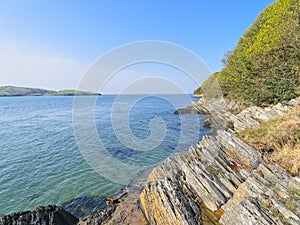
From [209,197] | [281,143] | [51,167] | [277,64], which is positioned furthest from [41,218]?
[277,64]

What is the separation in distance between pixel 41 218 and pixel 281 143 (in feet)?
51.4

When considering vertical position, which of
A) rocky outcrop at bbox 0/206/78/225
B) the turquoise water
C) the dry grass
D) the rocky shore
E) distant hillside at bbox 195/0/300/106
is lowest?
the turquoise water

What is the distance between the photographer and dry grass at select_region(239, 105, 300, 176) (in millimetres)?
10922

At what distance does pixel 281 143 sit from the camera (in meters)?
13.0

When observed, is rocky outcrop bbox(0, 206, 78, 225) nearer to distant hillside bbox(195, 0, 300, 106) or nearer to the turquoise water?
the turquoise water

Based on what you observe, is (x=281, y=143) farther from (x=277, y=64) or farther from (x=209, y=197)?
(x=277, y=64)

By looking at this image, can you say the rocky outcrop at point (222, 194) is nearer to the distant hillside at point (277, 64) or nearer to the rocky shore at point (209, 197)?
the rocky shore at point (209, 197)

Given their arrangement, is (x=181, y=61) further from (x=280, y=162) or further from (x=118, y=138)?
(x=118, y=138)

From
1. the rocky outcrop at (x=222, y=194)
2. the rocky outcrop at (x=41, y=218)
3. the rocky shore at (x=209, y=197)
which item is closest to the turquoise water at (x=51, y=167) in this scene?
the rocky outcrop at (x=41, y=218)

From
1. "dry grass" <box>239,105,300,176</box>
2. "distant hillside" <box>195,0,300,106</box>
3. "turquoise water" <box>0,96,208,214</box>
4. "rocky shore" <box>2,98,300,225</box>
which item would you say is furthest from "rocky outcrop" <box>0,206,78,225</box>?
"distant hillside" <box>195,0,300,106</box>

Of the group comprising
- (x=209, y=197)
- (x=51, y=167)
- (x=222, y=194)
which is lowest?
(x=51, y=167)

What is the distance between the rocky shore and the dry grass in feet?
3.08

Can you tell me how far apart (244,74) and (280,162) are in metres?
26.6

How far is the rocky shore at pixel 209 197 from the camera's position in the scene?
297 inches
